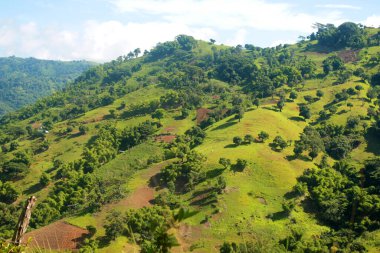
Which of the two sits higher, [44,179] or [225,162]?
[225,162]

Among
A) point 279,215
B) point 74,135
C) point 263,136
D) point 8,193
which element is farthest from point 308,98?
point 8,193

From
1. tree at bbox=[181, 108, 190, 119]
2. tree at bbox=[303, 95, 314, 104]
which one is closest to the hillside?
tree at bbox=[181, 108, 190, 119]

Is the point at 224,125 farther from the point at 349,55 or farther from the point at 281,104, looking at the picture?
the point at 349,55

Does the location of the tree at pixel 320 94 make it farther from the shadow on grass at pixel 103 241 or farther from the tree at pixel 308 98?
the shadow on grass at pixel 103 241

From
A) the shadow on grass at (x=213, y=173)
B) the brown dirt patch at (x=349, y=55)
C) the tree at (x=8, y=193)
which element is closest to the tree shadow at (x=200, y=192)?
the shadow on grass at (x=213, y=173)

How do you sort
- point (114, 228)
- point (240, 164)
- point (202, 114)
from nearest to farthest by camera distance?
point (114, 228), point (240, 164), point (202, 114)

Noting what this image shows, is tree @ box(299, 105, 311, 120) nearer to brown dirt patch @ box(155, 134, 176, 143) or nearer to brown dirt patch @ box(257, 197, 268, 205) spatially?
brown dirt patch @ box(155, 134, 176, 143)
